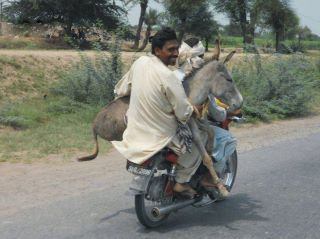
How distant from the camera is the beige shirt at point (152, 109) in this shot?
4836 mm

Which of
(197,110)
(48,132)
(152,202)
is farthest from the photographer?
(48,132)

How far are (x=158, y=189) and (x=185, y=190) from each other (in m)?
0.32

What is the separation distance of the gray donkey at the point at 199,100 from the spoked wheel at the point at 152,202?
49 centimetres

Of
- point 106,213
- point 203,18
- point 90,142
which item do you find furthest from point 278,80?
point 203,18

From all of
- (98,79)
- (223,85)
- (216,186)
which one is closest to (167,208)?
(216,186)

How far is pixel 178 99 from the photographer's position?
4.82 m

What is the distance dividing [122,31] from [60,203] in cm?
777

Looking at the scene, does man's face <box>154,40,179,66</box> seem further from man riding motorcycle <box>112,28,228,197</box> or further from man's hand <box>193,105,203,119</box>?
man's hand <box>193,105,203,119</box>

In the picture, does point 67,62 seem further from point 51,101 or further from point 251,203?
point 251,203

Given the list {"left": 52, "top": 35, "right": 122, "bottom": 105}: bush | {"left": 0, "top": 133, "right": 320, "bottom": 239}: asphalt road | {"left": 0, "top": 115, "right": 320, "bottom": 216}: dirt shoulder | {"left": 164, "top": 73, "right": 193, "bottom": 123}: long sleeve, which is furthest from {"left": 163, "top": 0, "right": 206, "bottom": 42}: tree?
{"left": 164, "top": 73, "right": 193, "bottom": 123}: long sleeve

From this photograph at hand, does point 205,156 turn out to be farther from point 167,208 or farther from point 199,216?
point 199,216

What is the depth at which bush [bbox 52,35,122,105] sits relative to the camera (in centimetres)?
1316

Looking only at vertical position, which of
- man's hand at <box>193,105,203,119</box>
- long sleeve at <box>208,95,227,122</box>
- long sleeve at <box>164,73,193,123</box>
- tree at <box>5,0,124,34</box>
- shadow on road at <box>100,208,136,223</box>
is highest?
tree at <box>5,0,124,34</box>

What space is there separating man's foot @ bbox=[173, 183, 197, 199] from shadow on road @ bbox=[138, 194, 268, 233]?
12.2 inches
